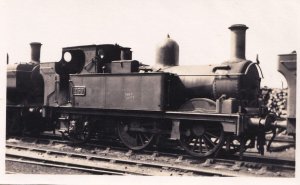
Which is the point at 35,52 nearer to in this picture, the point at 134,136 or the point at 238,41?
the point at 134,136

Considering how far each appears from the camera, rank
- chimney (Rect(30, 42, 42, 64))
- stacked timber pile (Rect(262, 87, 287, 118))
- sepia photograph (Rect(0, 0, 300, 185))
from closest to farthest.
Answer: sepia photograph (Rect(0, 0, 300, 185))
stacked timber pile (Rect(262, 87, 287, 118))
chimney (Rect(30, 42, 42, 64))

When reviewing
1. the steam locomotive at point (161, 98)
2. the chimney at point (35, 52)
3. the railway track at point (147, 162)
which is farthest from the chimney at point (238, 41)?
the chimney at point (35, 52)

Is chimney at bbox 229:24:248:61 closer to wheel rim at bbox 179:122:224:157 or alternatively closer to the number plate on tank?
wheel rim at bbox 179:122:224:157

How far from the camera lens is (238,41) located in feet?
31.4

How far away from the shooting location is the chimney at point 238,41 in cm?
941

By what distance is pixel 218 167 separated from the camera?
888 cm

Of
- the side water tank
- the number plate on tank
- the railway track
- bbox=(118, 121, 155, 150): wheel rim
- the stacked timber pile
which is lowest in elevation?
the railway track

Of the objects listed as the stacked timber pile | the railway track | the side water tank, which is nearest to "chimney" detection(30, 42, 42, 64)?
the railway track

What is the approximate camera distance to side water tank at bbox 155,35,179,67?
1089 cm

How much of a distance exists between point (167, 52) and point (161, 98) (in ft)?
5.54

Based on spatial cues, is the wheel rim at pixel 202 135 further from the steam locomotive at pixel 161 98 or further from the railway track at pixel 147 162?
the railway track at pixel 147 162

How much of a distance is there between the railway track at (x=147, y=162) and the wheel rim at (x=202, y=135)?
0.71ft

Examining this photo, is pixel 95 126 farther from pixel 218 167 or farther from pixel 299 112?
pixel 299 112

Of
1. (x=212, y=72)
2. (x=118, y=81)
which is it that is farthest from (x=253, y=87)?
(x=118, y=81)
